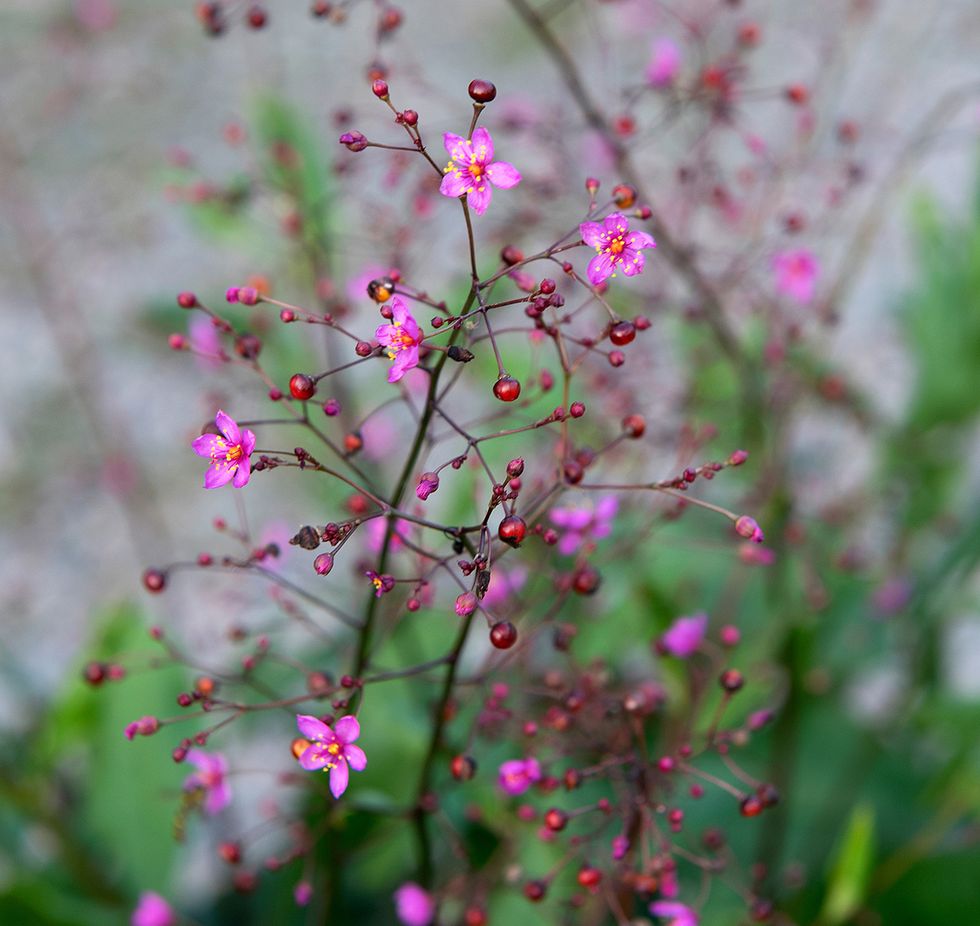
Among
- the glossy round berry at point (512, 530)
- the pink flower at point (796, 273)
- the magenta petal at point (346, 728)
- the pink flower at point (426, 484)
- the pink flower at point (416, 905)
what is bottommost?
the pink flower at point (416, 905)

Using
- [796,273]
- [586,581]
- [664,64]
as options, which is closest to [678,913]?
[586,581]

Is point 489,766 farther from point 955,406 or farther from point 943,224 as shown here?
point 943,224

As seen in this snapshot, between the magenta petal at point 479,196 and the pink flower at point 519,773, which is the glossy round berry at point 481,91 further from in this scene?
the pink flower at point 519,773

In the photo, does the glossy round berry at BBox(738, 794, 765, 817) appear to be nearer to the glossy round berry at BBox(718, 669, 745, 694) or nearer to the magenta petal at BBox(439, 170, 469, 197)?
the glossy round berry at BBox(718, 669, 745, 694)

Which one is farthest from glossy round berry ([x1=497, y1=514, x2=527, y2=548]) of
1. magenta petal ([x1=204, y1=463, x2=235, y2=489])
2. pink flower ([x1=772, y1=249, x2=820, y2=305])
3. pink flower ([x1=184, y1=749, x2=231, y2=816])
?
pink flower ([x1=772, y1=249, x2=820, y2=305])

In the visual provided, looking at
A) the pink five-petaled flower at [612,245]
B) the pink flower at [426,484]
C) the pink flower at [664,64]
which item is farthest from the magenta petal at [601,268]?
the pink flower at [664,64]

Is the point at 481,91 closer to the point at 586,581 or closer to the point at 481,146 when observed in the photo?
the point at 481,146
